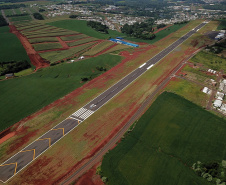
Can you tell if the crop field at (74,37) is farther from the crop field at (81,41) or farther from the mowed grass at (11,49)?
the mowed grass at (11,49)

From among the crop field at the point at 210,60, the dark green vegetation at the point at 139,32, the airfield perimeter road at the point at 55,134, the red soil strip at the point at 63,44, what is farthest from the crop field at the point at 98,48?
the crop field at the point at 210,60

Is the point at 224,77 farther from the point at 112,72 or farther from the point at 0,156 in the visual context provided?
the point at 0,156

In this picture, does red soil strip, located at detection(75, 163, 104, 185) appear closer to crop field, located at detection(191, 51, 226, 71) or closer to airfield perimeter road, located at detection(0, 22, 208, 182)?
airfield perimeter road, located at detection(0, 22, 208, 182)

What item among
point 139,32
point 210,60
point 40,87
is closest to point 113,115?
point 40,87

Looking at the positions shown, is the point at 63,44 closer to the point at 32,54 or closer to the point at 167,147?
the point at 32,54

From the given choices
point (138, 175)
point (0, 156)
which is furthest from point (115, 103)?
point (0, 156)
